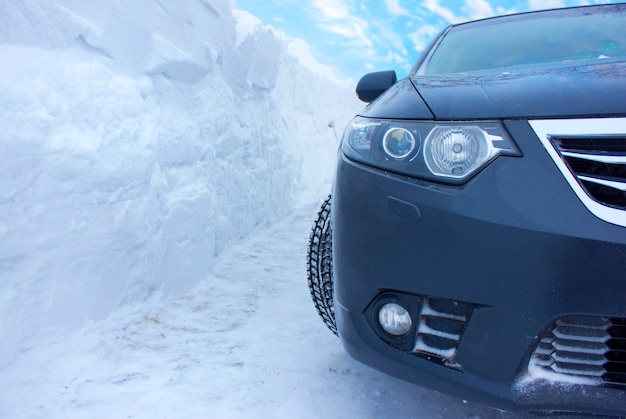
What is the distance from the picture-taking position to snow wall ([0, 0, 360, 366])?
6.88 feet

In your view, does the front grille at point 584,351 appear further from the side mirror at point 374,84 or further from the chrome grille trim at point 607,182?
the side mirror at point 374,84

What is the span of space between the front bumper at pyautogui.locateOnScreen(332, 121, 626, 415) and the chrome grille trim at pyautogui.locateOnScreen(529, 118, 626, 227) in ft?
0.06

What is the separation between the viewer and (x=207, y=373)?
2086 millimetres

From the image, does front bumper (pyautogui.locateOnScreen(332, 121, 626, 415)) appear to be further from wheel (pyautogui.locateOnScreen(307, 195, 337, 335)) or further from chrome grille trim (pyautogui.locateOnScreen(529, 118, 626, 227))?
wheel (pyautogui.locateOnScreen(307, 195, 337, 335))

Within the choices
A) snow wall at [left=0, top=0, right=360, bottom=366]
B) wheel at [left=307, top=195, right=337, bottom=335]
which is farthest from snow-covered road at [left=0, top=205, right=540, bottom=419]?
wheel at [left=307, top=195, right=337, bottom=335]

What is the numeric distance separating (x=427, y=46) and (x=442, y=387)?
1878mm

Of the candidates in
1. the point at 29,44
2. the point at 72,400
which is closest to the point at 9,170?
the point at 29,44

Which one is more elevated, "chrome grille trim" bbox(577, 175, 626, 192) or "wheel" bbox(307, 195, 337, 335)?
"chrome grille trim" bbox(577, 175, 626, 192)

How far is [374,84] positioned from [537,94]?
1.07m

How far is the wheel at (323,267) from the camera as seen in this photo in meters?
1.92

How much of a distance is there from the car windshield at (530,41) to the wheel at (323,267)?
0.87m

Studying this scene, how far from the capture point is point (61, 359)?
213 centimetres

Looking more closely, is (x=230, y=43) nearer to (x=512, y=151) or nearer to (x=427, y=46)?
(x=427, y=46)

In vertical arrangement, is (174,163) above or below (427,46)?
below
